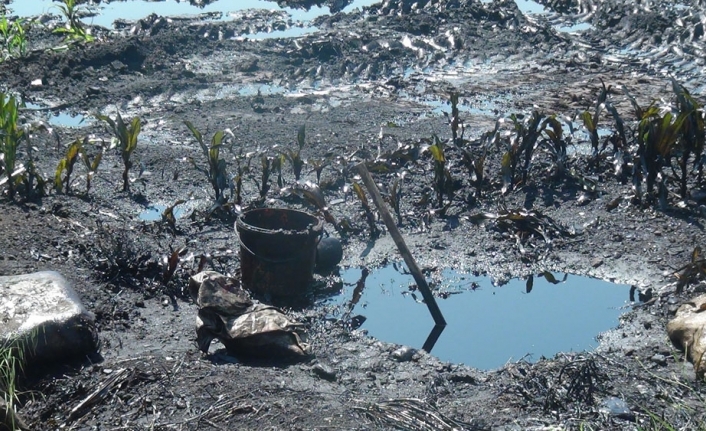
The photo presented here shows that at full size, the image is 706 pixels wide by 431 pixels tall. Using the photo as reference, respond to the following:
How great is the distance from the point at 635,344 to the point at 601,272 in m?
1.14

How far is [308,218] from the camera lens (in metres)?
6.13

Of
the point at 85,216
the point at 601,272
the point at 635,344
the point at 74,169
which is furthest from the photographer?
the point at 74,169

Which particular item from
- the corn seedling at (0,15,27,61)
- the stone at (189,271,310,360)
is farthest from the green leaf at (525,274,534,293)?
the corn seedling at (0,15,27,61)

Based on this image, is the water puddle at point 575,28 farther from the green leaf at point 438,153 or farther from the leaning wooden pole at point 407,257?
the leaning wooden pole at point 407,257

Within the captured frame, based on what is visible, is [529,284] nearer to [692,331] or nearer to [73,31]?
[692,331]

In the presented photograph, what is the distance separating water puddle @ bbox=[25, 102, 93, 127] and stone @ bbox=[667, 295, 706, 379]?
6.76m

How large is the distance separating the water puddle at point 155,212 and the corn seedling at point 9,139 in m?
1.08

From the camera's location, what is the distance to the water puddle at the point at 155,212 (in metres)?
7.59

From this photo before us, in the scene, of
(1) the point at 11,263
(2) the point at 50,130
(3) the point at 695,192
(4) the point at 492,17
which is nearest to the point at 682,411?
(3) the point at 695,192

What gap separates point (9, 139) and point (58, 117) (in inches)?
133

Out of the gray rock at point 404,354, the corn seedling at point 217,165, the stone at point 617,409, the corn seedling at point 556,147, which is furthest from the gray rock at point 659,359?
the corn seedling at point 217,165

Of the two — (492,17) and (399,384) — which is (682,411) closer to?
(399,384)

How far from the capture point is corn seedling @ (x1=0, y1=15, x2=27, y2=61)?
11778 mm

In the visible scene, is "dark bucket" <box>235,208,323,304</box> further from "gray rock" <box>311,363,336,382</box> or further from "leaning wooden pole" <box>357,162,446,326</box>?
"gray rock" <box>311,363,336,382</box>
